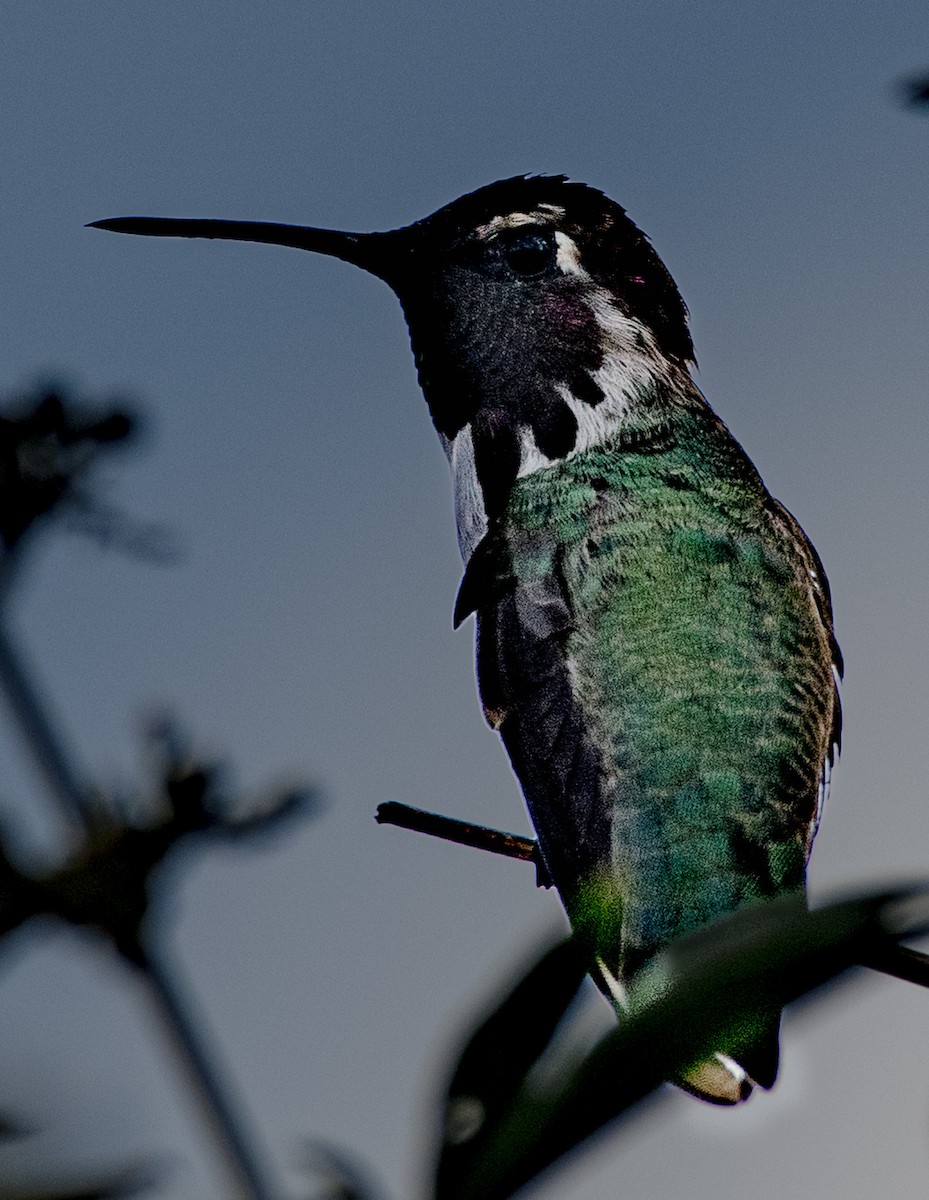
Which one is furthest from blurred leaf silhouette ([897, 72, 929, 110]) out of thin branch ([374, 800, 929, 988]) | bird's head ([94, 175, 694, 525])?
Result: bird's head ([94, 175, 694, 525])

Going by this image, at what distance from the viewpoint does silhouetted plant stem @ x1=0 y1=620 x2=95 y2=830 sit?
899mm

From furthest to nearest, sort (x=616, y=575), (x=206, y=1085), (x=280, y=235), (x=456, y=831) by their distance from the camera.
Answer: (x=280, y=235), (x=616, y=575), (x=456, y=831), (x=206, y=1085)

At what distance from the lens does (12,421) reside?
1388 mm

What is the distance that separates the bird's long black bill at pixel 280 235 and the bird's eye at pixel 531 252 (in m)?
0.40

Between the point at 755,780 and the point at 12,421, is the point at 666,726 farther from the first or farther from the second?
the point at 12,421

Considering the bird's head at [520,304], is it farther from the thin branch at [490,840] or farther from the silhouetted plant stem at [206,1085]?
the silhouetted plant stem at [206,1085]

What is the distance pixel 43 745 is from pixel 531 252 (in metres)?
3.82


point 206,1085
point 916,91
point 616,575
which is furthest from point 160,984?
point 616,575

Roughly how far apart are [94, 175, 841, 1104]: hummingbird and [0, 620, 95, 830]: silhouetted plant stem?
1.44 meters

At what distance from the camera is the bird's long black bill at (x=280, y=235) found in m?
4.14

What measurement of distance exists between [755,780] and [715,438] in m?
1.38

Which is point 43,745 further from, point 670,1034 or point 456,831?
point 456,831

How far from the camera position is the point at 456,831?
8.30 feet

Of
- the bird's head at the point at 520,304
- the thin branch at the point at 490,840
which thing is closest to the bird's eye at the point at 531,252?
the bird's head at the point at 520,304
